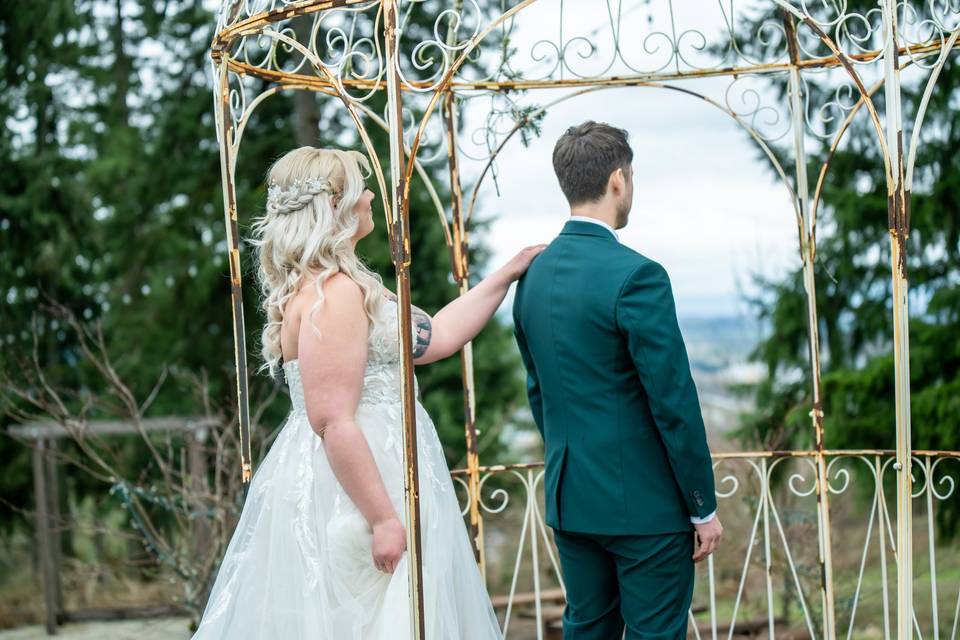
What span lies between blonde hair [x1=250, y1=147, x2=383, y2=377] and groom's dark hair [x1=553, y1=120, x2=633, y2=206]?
0.52 m

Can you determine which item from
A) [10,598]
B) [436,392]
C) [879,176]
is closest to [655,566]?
[879,176]

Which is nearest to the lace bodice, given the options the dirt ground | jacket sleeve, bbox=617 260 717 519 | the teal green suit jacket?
the teal green suit jacket

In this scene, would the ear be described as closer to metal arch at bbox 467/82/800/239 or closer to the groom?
the groom

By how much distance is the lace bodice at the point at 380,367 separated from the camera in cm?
274

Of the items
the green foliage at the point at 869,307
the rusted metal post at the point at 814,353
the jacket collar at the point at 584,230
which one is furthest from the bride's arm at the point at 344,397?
the green foliage at the point at 869,307

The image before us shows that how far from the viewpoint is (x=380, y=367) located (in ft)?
9.21

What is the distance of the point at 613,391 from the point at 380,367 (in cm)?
62

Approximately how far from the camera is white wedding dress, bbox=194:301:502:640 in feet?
8.91

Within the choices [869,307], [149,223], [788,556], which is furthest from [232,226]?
[149,223]

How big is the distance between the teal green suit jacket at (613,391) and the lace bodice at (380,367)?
336 mm

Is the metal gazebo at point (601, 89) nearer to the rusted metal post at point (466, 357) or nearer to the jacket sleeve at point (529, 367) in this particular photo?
Answer: the rusted metal post at point (466, 357)

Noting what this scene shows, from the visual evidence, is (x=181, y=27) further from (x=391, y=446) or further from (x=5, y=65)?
(x=391, y=446)

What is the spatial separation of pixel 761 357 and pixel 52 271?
5.66 metres

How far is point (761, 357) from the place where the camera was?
24.5 feet
